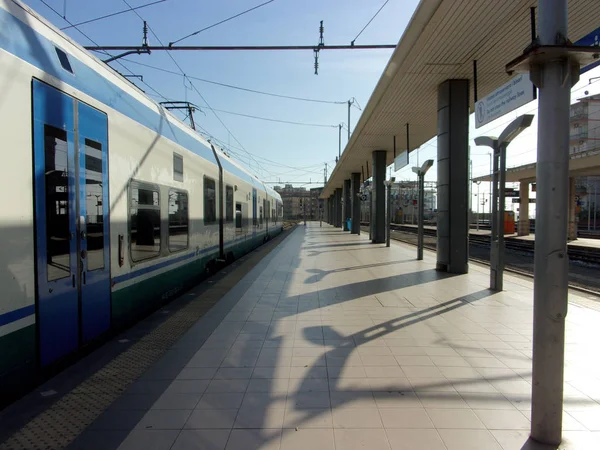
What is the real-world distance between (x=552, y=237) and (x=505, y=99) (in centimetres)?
491

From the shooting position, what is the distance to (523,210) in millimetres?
31094

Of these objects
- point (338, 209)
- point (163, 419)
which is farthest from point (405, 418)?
point (338, 209)

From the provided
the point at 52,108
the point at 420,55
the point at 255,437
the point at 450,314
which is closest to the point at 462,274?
the point at 450,314

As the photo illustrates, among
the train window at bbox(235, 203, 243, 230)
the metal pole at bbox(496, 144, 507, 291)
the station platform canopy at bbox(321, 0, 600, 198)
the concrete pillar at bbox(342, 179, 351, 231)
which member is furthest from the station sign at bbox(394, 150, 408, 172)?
the concrete pillar at bbox(342, 179, 351, 231)

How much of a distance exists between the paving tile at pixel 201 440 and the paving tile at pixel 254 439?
0.06m

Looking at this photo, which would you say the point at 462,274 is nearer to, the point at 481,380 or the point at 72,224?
the point at 481,380

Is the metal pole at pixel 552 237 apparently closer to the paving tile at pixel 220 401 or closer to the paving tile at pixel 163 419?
the paving tile at pixel 220 401

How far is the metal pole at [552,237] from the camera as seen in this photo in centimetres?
291

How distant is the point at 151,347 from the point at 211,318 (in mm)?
1393

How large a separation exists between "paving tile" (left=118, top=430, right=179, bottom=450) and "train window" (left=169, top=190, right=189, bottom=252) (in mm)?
4240

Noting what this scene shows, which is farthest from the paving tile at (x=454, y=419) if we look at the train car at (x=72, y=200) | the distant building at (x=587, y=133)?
the distant building at (x=587, y=133)

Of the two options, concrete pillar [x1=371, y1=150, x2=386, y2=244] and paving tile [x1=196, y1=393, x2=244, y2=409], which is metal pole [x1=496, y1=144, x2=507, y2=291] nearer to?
paving tile [x1=196, y1=393, x2=244, y2=409]

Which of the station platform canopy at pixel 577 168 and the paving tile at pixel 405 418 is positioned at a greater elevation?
the station platform canopy at pixel 577 168

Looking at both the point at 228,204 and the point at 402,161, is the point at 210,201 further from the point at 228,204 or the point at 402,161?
the point at 402,161
